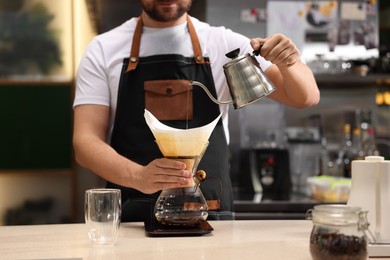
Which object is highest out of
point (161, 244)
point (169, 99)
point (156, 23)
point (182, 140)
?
point (156, 23)

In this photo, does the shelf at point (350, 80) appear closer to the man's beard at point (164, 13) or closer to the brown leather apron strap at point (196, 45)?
the brown leather apron strap at point (196, 45)

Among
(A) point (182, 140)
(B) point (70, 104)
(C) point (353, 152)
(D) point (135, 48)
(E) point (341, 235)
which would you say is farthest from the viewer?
(B) point (70, 104)

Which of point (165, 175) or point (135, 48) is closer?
point (165, 175)

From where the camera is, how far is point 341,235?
149 centimetres

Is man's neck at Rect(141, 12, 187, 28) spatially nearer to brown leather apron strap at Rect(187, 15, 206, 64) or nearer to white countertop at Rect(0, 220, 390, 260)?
brown leather apron strap at Rect(187, 15, 206, 64)

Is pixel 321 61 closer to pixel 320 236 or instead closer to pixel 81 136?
pixel 81 136

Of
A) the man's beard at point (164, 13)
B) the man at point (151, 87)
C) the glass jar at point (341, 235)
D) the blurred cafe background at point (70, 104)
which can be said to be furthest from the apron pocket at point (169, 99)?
the blurred cafe background at point (70, 104)

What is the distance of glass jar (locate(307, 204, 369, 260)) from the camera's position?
149 centimetres

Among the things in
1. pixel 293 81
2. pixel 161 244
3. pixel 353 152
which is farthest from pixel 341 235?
pixel 353 152

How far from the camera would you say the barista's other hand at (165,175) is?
74.9 inches

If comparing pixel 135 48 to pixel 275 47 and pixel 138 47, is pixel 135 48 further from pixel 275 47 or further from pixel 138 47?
pixel 275 47

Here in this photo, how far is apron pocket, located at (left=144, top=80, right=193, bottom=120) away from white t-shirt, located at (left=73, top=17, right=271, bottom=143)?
132mm

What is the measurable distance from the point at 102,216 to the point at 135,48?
0.99 metres

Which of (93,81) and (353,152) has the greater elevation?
(93,81)
